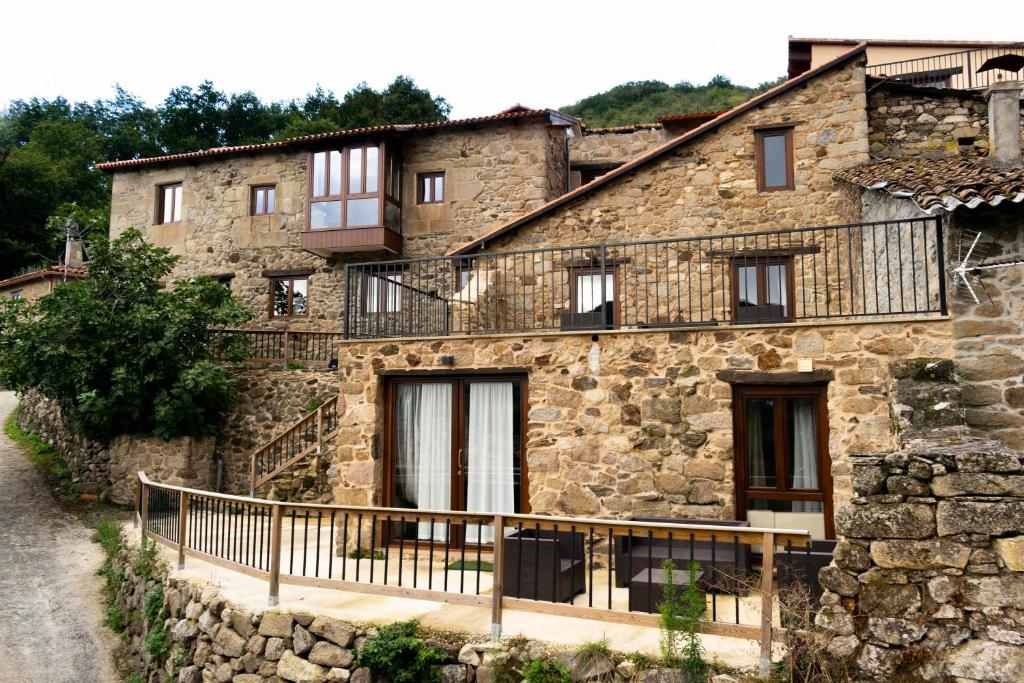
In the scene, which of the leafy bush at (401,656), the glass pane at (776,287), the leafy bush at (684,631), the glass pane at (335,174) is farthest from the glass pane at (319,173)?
the leafy bush at (684,631)

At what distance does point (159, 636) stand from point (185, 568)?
0.80m

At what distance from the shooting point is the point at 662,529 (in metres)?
5.36

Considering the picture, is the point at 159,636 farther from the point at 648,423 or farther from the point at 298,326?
the point at 298,326

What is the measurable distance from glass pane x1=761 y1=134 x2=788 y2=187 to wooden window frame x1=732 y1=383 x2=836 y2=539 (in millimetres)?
5144

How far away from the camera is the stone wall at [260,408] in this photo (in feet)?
50.2

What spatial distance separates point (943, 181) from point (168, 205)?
20.3m

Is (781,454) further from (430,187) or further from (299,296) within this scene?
(299,296)

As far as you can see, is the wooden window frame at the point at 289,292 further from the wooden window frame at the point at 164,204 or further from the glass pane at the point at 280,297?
the wooden window frame at the point at 164,204

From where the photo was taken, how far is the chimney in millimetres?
10195

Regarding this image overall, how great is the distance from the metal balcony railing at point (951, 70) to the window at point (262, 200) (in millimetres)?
19212

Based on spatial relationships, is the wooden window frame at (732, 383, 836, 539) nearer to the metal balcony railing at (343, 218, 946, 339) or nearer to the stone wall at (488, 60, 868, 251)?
the metal balcony railing at (343, 218, 946, 339)

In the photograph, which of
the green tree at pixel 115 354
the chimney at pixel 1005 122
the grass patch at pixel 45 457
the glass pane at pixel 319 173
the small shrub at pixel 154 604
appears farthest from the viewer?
the glass pane at pixel 319 173

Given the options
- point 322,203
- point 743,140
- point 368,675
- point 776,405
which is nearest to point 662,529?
point 368,675

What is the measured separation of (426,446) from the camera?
368 inches
